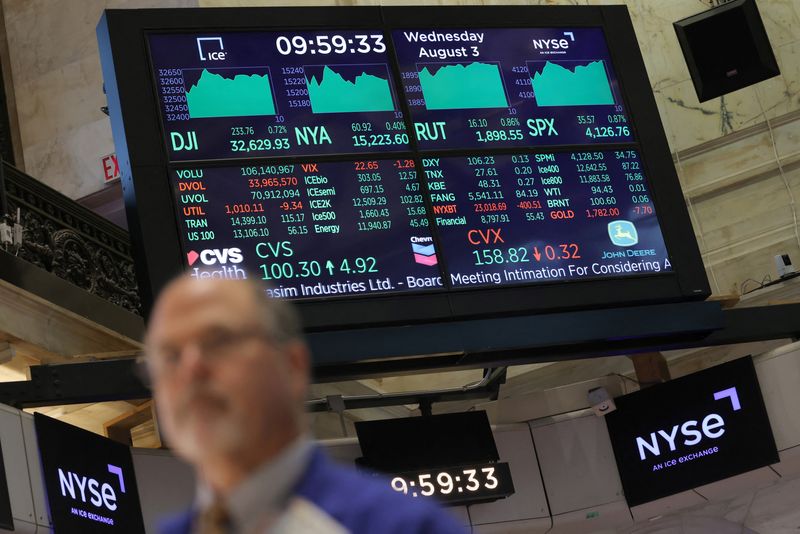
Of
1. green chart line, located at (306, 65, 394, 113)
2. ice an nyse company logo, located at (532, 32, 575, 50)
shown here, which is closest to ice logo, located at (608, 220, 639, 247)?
ice an nyse company logo, located at (532, 32, 575, 50)

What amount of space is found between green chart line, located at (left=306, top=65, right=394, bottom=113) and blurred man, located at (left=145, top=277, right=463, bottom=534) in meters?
5.95

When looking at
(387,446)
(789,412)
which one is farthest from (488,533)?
(789,412)

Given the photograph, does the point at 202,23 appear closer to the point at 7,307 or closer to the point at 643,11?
the point at 7,307

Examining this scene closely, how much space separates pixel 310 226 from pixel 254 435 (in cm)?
559

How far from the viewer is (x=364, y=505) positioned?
1.40 m

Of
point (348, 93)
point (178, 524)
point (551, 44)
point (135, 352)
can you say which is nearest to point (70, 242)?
point (135, 352)

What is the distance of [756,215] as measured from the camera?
11.1 metres

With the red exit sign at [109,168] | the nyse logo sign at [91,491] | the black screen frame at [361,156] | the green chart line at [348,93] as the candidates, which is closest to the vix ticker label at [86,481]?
the nyse logo sign at [91,491]

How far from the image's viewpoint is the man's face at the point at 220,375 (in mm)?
1400

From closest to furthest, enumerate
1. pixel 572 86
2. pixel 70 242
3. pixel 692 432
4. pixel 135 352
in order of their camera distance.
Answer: pixel 572 86
pixel 135 352
pixel 692 432
pixel 70 242

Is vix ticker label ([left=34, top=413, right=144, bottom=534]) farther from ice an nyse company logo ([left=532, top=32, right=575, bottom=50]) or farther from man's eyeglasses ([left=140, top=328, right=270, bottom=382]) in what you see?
man's eyeglasses ([left=140, top=328, right=270, bottom=382])

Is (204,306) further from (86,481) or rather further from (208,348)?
(86,481)

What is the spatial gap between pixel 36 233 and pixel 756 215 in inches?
216

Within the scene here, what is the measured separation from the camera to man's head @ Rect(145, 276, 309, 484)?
4.60ft
